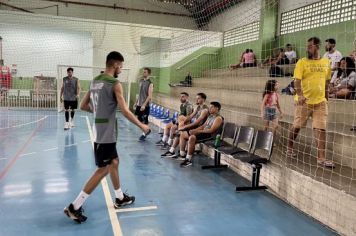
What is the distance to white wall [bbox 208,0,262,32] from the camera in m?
10.6

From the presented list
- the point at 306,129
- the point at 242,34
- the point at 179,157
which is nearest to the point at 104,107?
the point at 179,157

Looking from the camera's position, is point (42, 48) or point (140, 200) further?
point (42, 48)

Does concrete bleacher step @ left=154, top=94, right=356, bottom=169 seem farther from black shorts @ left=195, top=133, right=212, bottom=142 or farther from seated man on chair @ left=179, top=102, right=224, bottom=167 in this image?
black shorts @ left=195, top=133, right=212, bottom=142

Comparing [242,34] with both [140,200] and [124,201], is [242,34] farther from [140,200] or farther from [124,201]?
[124,201]

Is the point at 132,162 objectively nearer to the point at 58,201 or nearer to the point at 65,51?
the point at 58,201

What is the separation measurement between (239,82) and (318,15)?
2.85 m

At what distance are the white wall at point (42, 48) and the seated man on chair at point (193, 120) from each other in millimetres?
9520

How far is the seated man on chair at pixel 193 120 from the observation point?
6.21 m

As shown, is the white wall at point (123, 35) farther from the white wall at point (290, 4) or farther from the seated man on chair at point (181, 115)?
the seated man on chair at point (181, 115)

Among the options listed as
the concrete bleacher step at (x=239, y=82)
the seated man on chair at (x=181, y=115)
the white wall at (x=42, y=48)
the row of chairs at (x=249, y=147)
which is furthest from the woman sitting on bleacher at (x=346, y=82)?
the white wall at (x=42, y=48)

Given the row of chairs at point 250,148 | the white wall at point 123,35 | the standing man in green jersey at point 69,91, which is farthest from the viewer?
the white wall at point 123,35

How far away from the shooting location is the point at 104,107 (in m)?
3.38

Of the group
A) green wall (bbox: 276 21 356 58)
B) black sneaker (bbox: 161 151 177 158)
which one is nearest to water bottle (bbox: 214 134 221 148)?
black sneaker (bbox: 161 151 177 158)

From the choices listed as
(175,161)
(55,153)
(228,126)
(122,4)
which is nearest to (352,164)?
(228,126)
